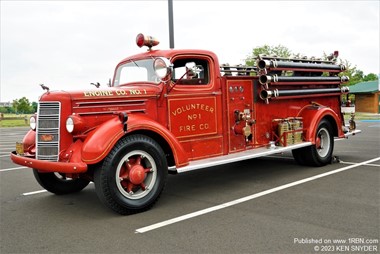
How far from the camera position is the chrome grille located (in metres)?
4.59

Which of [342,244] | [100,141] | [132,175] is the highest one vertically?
[100,141]

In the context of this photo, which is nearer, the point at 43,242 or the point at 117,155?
the point at 43,242

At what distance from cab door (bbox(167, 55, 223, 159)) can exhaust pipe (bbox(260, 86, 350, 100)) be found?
0.99m

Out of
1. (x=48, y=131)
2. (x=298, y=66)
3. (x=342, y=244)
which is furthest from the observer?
(x=298, y=66)

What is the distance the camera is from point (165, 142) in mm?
4988

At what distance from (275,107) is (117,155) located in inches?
140

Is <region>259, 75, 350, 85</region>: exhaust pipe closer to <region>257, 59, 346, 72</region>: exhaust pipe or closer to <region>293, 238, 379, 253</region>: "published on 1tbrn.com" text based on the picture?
<region>257, 59, 346, 72</region>: exhaust pipe

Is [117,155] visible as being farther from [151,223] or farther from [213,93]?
[213,93]

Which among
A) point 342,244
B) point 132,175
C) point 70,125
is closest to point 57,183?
point 70,125

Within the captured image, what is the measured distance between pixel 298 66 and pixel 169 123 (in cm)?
307

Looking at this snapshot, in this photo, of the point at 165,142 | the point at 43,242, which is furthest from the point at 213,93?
the point at 43,242

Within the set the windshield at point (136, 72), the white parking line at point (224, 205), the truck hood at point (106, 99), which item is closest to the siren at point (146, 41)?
the windshield at point (136, 72)

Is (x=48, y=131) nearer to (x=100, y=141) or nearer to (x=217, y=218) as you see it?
(x=100, y=141)

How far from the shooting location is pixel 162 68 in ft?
16.9
